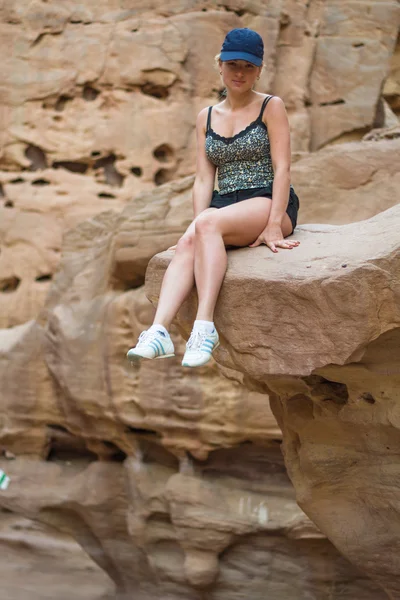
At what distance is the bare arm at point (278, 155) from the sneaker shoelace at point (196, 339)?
2.09ft

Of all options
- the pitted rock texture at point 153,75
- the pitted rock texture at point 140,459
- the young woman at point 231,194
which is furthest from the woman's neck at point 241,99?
the pitted rock texture at point 153,75

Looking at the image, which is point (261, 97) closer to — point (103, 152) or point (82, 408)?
point (82, 408)

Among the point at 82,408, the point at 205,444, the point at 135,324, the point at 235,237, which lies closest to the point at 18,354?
the point at 82,408

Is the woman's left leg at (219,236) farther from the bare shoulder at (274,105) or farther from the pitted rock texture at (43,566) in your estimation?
the pitted rock texture at (43,566)

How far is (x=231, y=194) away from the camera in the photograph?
11.9 feet

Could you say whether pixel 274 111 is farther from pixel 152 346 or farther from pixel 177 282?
pixel 152 346

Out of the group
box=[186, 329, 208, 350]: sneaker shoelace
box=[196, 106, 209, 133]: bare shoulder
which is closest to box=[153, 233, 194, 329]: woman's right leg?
box=[186, 329, 208, 350]: sneaker shoelace

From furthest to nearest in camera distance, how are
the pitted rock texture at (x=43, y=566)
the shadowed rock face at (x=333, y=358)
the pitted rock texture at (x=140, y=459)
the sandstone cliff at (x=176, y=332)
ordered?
1. the pitted rock texture at (x=43, y=566)
2. the pitted rock texture at (x=140, y=459)
3. the sandstone cliff at (x=176, y=332)
4. the shadowed rock face at (x=333, y=358)

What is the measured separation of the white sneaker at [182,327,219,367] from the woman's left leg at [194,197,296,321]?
68 mm

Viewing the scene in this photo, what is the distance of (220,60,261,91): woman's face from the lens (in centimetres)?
348

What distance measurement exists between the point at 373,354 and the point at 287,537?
2794mm

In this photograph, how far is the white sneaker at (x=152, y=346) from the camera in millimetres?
3045

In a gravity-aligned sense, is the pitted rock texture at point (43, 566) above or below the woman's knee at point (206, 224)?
below

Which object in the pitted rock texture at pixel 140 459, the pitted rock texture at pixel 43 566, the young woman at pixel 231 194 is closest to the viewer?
the young woman at pixel 231 194
